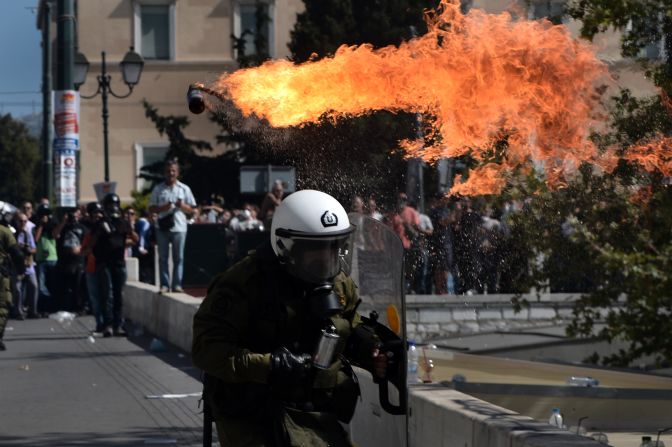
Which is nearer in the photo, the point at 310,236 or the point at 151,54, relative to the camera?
the point at 310,236

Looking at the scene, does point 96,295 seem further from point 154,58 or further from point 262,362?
point 154,58

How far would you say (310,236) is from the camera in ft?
16.4

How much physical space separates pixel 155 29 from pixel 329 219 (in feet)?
151

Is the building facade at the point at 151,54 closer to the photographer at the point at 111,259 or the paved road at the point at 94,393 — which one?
the photographer at the point at 111,259

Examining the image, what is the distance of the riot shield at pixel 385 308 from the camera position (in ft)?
17.0

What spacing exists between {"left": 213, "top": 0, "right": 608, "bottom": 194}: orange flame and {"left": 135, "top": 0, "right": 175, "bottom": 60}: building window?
39.9 meters

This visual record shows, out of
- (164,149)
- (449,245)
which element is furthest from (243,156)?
(449,245)

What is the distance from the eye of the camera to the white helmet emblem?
505 cm

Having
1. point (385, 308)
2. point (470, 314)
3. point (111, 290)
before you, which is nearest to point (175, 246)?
point (111, 290)

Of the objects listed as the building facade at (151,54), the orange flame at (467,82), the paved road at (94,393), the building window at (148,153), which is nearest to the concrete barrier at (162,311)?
the paved road at (94,393)

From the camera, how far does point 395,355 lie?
5.18m

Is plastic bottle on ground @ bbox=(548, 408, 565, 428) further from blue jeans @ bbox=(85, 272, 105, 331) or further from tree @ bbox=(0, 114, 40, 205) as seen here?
tree @ bbox=(0, 114, 40, 205)

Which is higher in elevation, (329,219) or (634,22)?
(634,22)

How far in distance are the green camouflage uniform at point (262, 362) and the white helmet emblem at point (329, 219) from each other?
0.78 feet
